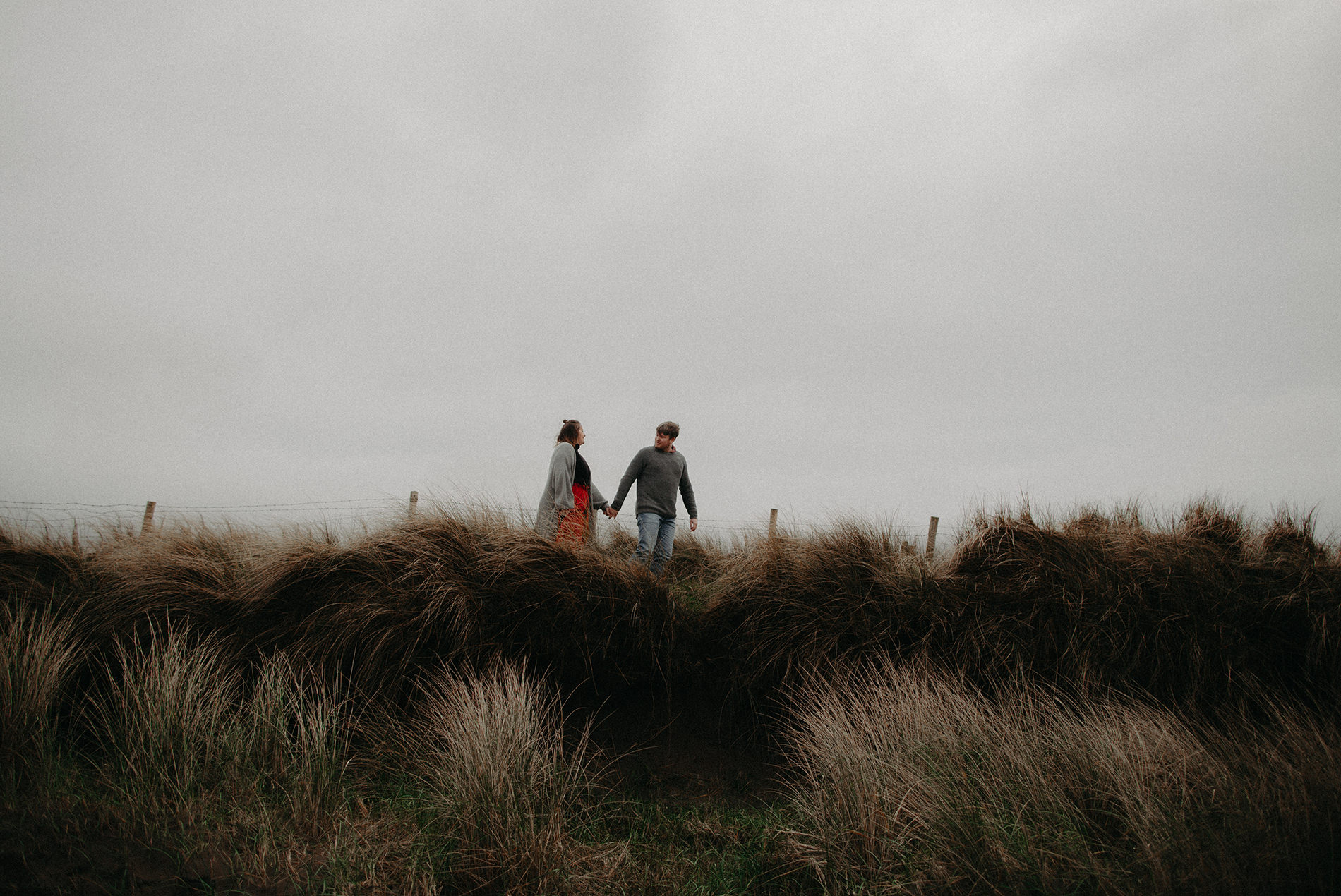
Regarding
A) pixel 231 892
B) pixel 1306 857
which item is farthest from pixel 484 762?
pixel 1306 857

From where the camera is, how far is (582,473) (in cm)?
712

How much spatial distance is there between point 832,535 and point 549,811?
11.7 feet

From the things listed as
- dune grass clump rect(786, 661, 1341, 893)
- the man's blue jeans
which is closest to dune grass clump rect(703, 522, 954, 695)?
dune grass clump rect(786, 661, 1341, 893)

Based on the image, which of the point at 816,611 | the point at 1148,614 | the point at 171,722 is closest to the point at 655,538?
the point at 816,611

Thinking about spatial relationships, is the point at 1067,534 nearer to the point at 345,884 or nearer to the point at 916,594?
the point at 916,594

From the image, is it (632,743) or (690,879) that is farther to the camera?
(632,743)

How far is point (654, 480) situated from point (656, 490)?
125 mm

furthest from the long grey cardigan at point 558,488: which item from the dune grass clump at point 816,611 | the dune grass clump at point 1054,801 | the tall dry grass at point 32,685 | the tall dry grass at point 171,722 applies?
the tall dry grass at point 32,685

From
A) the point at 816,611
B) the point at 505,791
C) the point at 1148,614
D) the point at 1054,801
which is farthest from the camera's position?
the point at 816,611

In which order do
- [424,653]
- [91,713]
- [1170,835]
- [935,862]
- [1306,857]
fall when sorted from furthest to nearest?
[424,653]
[91,713]
[935,862]
[1170,835]
[1306,857]

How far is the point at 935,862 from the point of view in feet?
9.61

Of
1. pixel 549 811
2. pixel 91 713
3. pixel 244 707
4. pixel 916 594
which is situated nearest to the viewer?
pixel 549 811

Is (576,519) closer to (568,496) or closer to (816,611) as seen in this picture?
(568,496)

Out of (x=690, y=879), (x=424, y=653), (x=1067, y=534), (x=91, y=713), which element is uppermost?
(x=1067, y=534)
